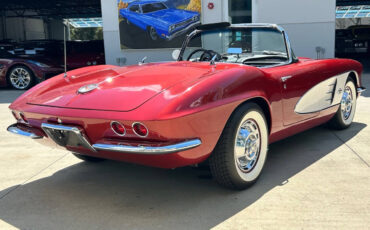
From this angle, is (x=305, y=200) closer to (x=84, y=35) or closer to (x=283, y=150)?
(x=283, y=150)

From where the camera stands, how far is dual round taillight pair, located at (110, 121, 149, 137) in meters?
2.33

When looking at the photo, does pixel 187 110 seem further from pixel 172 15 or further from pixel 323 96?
pixel 172 15

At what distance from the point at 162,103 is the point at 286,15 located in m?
11.1

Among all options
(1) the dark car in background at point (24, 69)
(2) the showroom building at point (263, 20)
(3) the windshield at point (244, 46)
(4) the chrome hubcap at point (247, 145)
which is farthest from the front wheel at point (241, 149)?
(2) the showroom building at point (263, 20)

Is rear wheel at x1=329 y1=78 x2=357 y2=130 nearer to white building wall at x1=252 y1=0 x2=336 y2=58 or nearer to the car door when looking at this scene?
the car door

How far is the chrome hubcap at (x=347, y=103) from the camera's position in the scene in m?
4.58

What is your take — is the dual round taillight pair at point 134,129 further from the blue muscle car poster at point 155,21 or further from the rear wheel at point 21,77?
the blue muscle car poster at point 155,21

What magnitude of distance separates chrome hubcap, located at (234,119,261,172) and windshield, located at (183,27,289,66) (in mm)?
871

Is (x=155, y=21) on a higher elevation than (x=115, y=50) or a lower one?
higher

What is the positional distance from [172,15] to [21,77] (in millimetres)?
5416

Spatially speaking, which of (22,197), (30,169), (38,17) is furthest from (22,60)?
(38,17)

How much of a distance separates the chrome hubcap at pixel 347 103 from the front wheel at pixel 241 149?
2.01m

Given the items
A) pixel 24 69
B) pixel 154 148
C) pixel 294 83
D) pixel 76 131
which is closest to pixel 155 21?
pixel 24 69

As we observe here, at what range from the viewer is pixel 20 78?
10.3 meters
